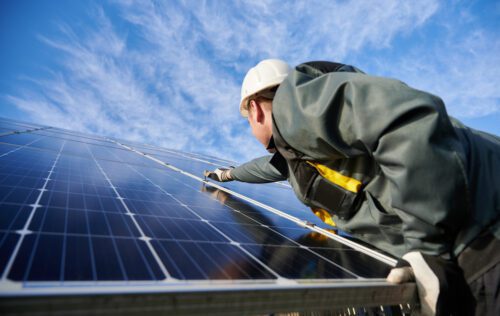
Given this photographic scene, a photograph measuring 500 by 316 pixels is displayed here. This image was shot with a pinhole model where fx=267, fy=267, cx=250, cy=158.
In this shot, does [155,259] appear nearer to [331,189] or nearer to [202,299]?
[202,299]

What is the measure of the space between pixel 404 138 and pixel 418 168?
0.69 ft

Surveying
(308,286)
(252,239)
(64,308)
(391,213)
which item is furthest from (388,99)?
(64,308)

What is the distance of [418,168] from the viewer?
1723 millimetres

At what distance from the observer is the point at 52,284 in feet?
3.51

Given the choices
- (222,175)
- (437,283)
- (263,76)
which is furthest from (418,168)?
(222,175)

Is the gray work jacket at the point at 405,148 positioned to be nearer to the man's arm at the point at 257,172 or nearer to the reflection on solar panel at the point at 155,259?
the reflection on solar panel at the point at 155,259

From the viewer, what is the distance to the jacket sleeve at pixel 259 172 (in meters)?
4.67

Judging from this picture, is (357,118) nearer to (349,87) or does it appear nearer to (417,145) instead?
(349,87)

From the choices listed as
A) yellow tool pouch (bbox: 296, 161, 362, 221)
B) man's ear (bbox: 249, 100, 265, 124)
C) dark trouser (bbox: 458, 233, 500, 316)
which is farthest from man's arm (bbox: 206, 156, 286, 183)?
dark trouser (bbox: 458, 233, 500, 316)

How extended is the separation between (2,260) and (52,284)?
0.40 metres

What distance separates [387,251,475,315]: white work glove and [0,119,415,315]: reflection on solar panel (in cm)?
9

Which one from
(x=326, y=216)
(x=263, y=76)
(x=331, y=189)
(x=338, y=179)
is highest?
(x=263, y=76)

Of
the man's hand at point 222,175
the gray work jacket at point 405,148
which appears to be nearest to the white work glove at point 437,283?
the gray work jacket at point 405,148

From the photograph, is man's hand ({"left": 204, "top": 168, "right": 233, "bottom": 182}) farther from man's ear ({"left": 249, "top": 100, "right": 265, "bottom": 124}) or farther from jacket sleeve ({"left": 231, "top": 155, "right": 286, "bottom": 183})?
man's ear ({"left": 249, "top": 100, "right": 265, "bottom": 124})
